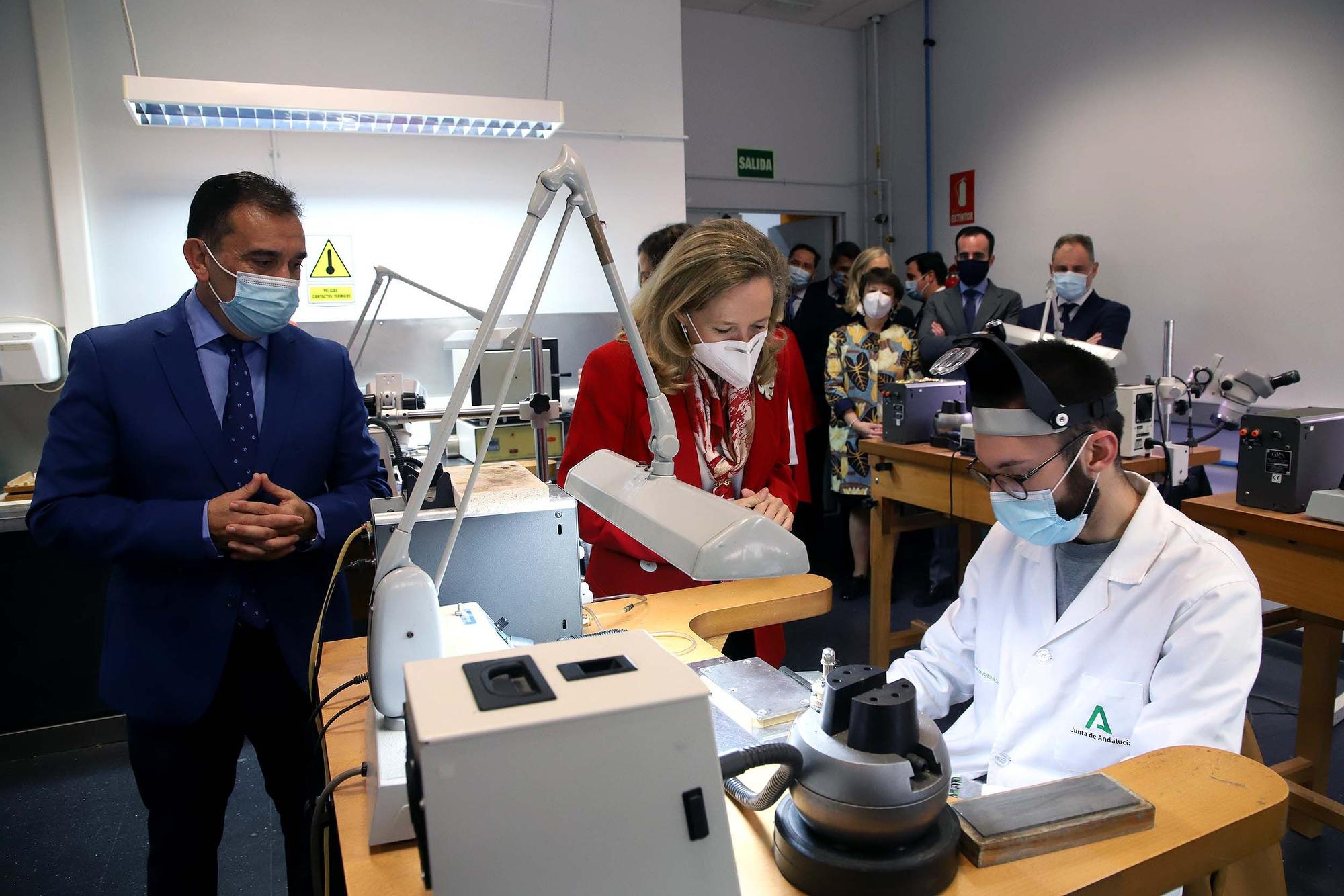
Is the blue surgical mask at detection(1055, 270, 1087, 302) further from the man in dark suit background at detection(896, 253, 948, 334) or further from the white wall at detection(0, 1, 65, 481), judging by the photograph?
the white wall at detection(0, 1, 65, 481)

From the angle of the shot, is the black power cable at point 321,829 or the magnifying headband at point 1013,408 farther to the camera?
the magnifying headband at point 1013,408

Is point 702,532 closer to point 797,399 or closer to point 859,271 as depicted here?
point 797,399

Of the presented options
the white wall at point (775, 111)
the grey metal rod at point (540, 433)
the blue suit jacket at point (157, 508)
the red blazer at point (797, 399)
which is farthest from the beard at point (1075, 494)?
the white wall at point (775, 111)

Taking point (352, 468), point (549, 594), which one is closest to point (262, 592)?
point (352, 468)

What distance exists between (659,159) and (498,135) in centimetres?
104

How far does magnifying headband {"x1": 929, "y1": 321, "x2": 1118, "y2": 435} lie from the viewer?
1255mm

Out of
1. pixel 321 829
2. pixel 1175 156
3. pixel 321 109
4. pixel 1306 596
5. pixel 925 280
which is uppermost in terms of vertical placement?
pixel 321 109

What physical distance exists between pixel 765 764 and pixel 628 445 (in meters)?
0.96

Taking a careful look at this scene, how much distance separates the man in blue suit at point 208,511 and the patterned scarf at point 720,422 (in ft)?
2.15

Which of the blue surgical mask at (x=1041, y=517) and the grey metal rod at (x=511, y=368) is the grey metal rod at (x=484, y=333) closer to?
the grey metal rod at (x=511, y=368)

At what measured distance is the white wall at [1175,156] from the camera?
11.7 feet

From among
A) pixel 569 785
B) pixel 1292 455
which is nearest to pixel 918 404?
pixel 1292 455

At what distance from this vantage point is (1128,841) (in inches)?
36.3

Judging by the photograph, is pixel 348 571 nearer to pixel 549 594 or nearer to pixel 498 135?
pixel 549 594
